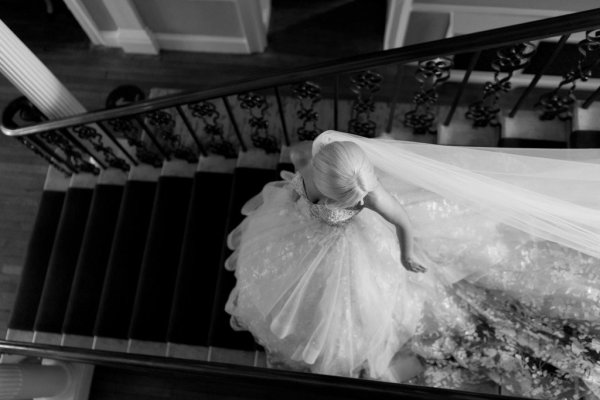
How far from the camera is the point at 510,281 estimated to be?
2512 mm

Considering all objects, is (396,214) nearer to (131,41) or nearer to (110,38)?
(131,41)

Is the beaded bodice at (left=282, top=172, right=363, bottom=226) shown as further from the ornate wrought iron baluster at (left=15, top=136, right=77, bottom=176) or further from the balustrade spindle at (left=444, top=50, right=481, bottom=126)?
the ornate wrought iron baluster at (left=15, top=136, right=77, bottom=176)

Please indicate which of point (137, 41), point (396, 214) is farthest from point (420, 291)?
point (137, 41)

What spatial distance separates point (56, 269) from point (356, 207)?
3.03 metres

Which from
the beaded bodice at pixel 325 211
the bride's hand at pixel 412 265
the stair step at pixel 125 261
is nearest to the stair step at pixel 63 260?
the stair step at pixel 125 261

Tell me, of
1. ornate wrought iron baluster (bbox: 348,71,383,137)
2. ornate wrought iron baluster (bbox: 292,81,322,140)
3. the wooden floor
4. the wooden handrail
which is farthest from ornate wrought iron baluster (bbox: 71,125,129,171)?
ornate wrought iron baluster (bbox: 348,71,383,137)

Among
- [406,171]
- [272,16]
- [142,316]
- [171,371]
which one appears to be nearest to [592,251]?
[406,171]

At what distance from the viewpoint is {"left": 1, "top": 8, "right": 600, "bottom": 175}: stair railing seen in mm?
2217

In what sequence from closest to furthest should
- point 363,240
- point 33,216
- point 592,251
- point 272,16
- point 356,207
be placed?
point 356,207 < point 592,251 < point 363,240 < point 33,216 < point 272,16

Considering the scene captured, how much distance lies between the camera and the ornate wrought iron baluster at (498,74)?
244 centimetres

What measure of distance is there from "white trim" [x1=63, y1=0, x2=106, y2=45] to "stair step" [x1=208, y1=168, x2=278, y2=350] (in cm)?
233

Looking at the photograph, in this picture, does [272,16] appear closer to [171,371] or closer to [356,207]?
[356,207]

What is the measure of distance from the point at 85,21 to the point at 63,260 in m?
2.28

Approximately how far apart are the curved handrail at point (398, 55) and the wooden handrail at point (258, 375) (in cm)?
132
